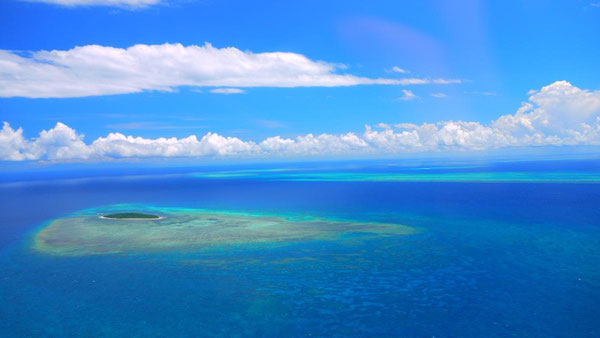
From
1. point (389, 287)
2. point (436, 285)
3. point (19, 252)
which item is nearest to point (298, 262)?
point (389, 287)

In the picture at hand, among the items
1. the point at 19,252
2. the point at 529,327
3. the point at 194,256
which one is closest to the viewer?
the point at 529,327

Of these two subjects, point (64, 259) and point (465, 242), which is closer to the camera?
point (64, 259)

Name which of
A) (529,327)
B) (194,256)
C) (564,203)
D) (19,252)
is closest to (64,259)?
(19,252)

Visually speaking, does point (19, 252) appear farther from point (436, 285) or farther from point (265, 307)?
point (436, 285)

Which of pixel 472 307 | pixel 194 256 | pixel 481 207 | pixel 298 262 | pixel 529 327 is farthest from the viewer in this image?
pixel 481 207

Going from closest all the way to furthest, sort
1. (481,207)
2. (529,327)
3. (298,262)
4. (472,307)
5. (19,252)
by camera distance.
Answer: (529,327) < (472,307) < (298,262) < (19,252) < (481,207)

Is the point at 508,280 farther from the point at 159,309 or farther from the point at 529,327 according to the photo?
the point at 159,309

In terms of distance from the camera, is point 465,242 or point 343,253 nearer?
point 343,253

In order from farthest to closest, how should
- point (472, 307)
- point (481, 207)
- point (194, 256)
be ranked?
point (481, 207) < point (194, 256) < point (472, 307)
